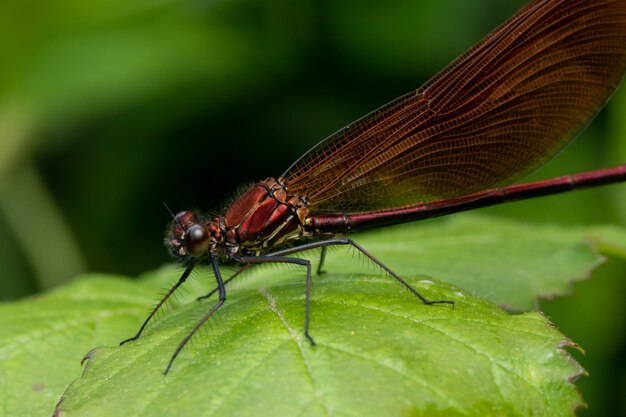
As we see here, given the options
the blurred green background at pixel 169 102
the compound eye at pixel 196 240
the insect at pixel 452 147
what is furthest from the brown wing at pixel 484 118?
the blurred green background at pixel 169 102

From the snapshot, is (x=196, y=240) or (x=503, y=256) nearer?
(x=196, y=240)

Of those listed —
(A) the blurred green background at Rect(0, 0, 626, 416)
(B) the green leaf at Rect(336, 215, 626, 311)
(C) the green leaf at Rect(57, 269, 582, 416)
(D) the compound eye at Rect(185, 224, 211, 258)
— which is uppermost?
(A) the blurred green background at Rect(0, 0, 626, 416)

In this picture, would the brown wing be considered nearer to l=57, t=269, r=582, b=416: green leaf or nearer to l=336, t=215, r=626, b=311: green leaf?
l=336, t=215, r=626, b=311: green leaf

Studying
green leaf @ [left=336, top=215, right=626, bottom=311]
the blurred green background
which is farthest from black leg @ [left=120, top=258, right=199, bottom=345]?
the blurred green background

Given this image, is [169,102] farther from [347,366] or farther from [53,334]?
[347,366]

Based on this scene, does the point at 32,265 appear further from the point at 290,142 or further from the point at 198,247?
the point at 198,247

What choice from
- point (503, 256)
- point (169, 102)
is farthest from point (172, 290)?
point (169, 102)

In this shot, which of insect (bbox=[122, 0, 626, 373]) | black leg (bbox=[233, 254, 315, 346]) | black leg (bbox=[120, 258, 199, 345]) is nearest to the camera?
black leg (bbox=[233, 254, 315, 346])
